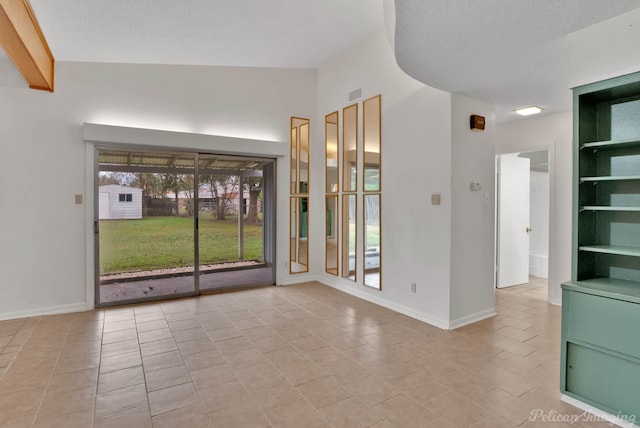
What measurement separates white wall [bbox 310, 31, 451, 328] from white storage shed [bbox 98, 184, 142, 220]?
3272mm

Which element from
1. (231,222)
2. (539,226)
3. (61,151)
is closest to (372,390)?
(231,222)

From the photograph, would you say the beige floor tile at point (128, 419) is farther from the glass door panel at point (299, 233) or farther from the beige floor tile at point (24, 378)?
the glass door panel at point (299, 233)

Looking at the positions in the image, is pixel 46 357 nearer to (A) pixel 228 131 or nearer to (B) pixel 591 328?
(A) pixel 228 131

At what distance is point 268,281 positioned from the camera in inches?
234

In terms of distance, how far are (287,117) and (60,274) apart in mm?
4024

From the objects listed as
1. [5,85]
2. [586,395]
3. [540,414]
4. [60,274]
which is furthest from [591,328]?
[5,85]

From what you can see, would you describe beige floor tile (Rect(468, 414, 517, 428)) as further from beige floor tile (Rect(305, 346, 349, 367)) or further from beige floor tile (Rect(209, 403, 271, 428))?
beige floor tile (Rect(209, 403, 271, 428))

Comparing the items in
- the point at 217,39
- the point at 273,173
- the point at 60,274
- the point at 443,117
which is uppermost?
the point at 217,39

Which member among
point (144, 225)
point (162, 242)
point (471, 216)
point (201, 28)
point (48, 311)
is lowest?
point (48, 311)

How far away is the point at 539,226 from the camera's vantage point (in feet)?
23.1

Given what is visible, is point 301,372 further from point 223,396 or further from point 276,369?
point 223,396

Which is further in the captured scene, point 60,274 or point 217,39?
point 60,274

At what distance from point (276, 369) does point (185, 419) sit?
0.86 metres

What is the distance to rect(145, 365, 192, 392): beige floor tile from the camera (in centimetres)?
269
